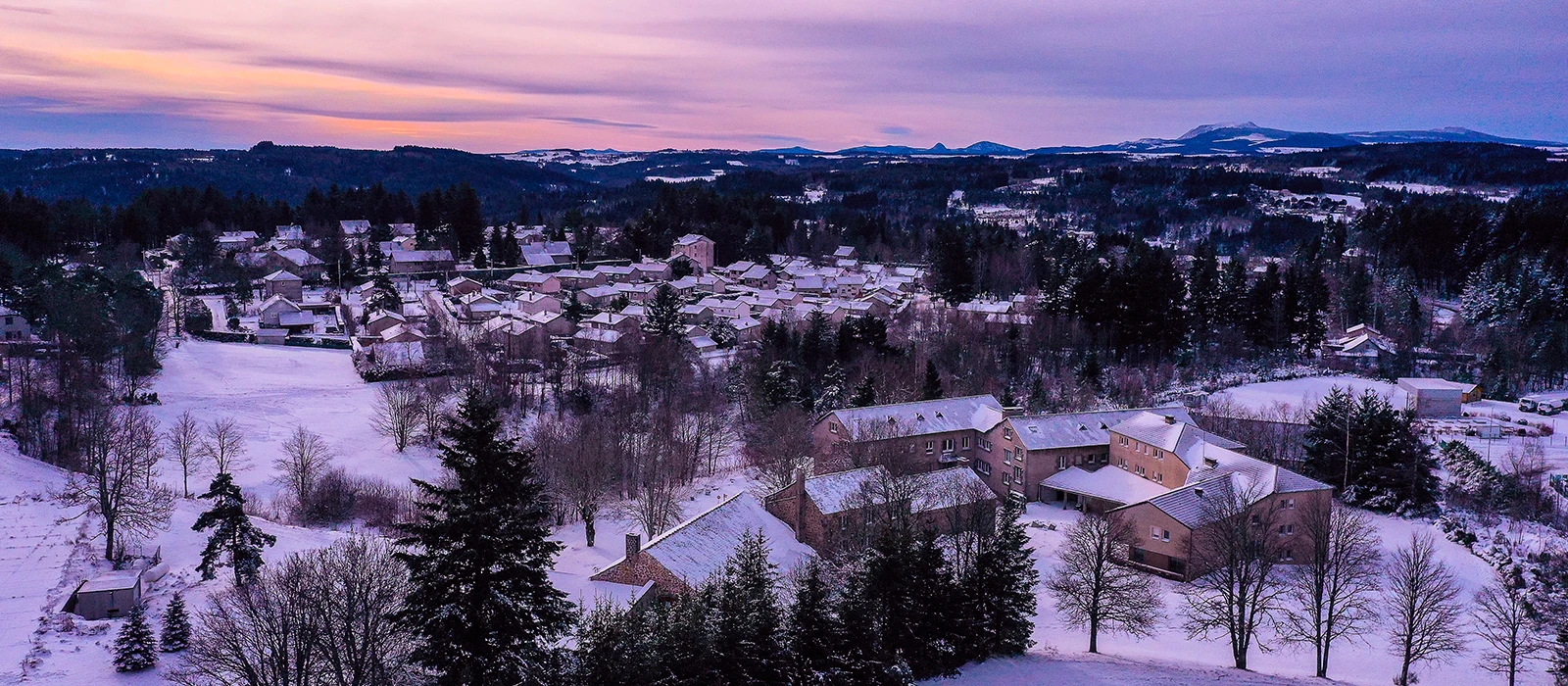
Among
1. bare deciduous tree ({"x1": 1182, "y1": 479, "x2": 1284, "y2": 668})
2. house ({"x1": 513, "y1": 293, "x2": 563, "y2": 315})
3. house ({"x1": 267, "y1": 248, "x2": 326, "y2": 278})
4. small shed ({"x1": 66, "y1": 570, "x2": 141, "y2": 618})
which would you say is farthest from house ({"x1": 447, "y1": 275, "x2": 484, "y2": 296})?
bare deciduous tree ({"x1": 1182, "y1": 479, "x2": 1284, "y2": 668})

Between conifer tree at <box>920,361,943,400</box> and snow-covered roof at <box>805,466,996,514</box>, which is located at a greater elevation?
conifer tree at <box>920,361,943,400</box>

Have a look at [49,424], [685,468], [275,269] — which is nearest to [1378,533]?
[685,468]

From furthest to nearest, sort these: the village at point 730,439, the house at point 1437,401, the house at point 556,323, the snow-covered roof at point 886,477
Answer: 1. the house at point 556,323
2. the house at point 1437,401
3. the snow-covered roof at point 886,477
4. the village at point 730,439

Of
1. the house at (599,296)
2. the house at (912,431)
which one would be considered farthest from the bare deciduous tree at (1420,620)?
the house at (599,296)

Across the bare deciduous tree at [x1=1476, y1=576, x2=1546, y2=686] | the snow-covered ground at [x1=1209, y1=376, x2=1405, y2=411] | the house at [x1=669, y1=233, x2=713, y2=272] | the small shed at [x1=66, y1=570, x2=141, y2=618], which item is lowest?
the bare deciduous tree at [x1=1476, y1=576, x2=1546, y2=686]

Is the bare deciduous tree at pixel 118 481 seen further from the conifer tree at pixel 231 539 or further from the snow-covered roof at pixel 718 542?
the snow-covered roof at pixel 718 542

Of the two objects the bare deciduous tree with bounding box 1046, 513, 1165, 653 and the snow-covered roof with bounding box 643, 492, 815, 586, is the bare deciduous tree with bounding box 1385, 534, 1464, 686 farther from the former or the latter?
the snow-covered roof with bounding box 643, 492, 815, 586

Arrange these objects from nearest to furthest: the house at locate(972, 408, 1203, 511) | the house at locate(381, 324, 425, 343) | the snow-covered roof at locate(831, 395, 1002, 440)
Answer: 1. the house at locate(972, 408, 1203, 511)
2. the snow-covered roof at locate(831, 395, 1002, 440)
3. the house at locate(381, 324, 425, 343)

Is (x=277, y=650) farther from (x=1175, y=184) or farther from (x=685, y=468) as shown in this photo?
(x=1175, y=184)
